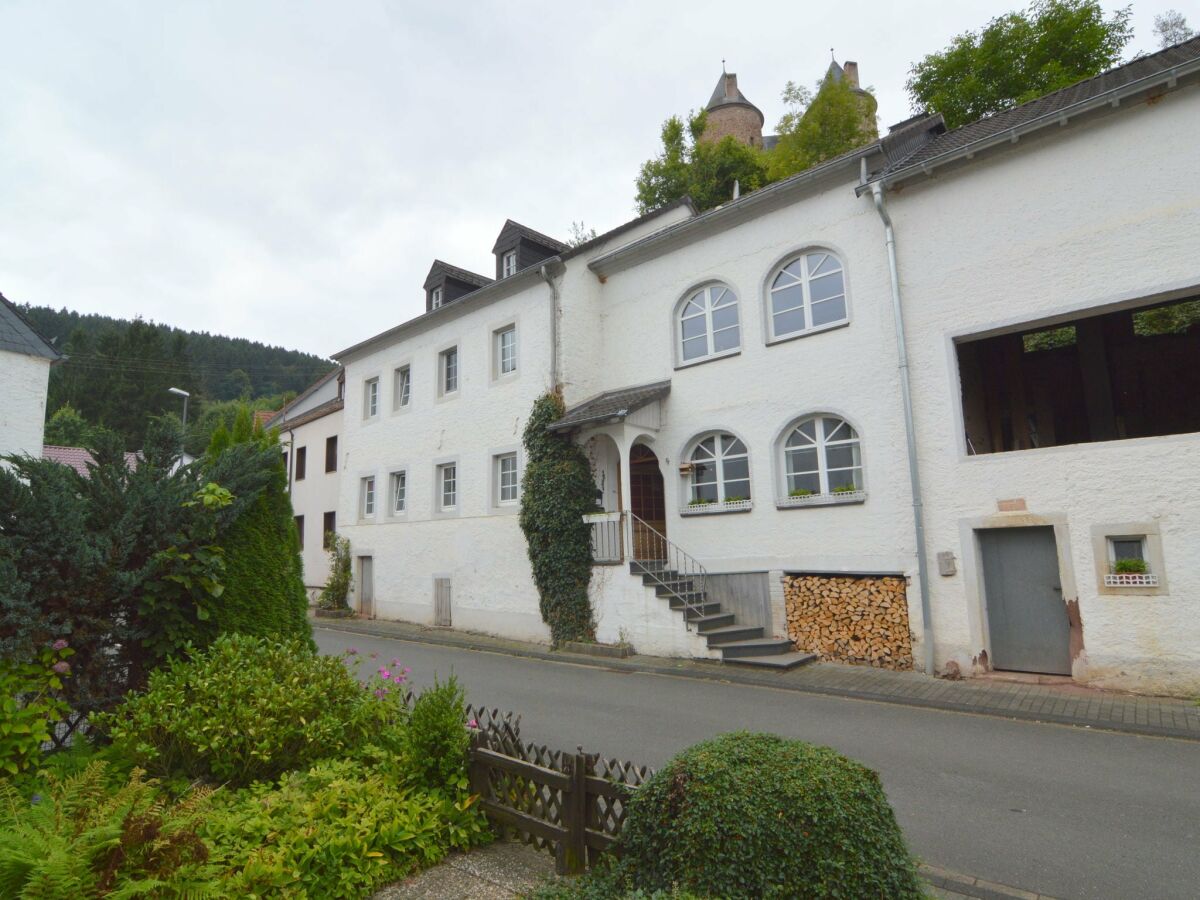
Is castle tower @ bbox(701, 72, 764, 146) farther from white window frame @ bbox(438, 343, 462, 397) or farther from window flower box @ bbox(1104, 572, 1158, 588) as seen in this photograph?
window flower box @ bbox(1104, 572, 1158, 588)

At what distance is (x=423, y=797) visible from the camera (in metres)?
4.24

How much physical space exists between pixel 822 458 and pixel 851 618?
8.53ft

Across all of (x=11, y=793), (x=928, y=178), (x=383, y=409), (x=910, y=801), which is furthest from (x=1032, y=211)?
(x=383, y=409)

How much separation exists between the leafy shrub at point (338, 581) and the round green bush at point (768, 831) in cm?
1839

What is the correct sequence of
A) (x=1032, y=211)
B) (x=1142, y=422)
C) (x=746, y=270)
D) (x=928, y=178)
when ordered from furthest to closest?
1. (x=1142, y=422)
2. (x=746, y=270)
3. (x=928, y=178)
4. (x=1032, y=211)

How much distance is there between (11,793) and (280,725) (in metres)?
1.34

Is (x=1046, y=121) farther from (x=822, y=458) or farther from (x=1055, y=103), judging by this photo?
(x=822, y=458)

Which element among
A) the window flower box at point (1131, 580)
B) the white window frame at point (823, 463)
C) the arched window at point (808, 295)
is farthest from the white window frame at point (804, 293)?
the window flower box at point (1131, 580)

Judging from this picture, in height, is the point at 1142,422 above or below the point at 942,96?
below

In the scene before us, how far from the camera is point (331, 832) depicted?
12.1 feet

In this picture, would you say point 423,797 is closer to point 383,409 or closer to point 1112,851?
point 1112,851

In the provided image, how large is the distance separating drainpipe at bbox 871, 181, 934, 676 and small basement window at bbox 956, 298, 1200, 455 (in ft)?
12.8

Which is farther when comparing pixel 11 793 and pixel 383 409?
pixel 383 409

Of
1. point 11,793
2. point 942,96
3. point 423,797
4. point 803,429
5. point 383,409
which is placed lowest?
point 423,797
